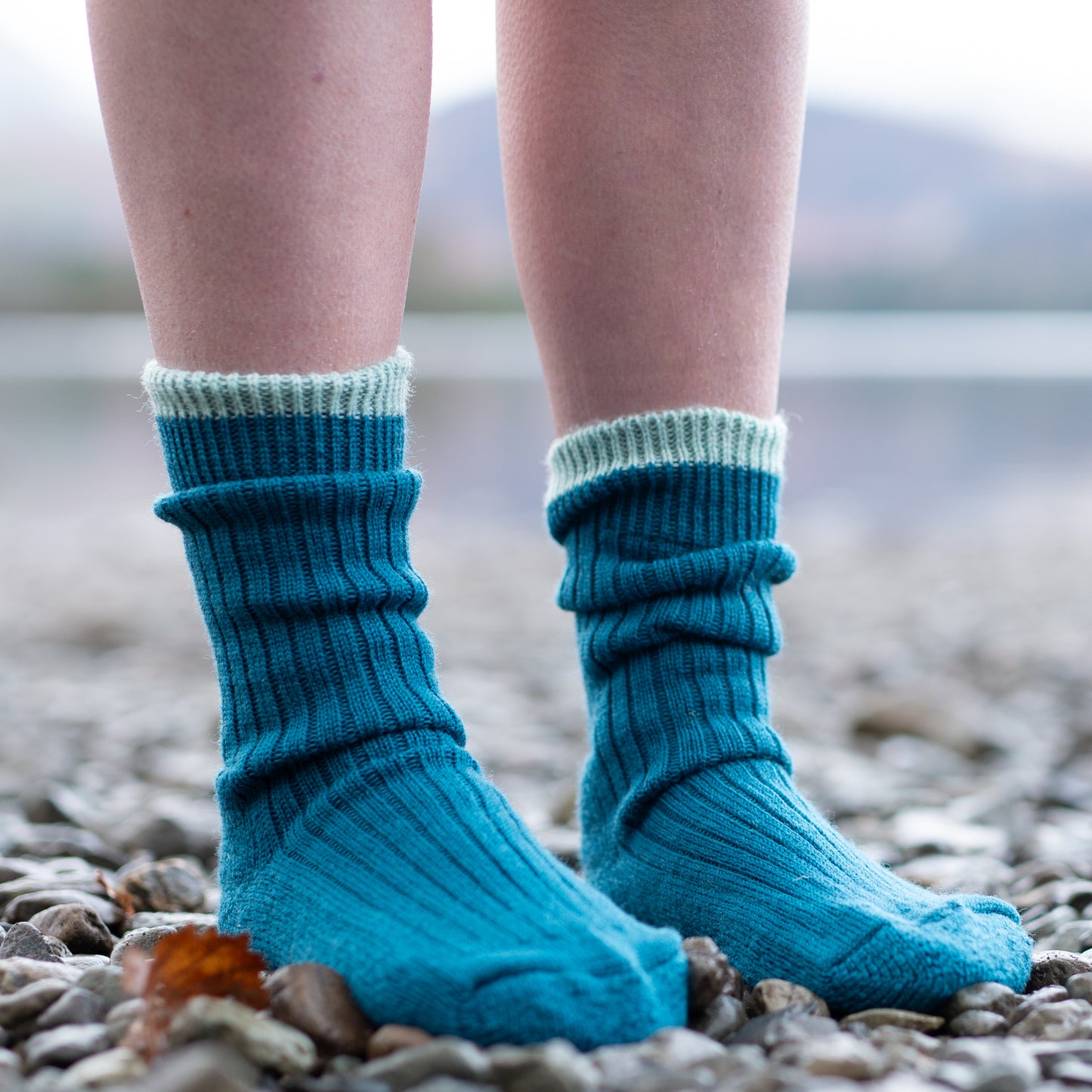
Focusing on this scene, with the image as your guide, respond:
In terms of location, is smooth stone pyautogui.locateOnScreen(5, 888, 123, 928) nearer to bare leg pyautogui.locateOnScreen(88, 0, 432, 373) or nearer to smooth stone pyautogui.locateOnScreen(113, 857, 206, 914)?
smooth stone pyautogui.locateOnScreen(113, 857, 206, 914)

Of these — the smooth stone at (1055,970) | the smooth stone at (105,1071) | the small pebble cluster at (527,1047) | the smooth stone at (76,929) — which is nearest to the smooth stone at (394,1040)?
the small pebble cluster at (527,1047)

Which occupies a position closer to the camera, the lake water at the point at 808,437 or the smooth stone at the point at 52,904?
the smooth stone at the point at 52,904

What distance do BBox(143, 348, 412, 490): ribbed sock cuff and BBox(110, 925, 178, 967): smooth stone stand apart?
0.32 metres

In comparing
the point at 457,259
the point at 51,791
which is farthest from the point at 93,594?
the point at 457,259

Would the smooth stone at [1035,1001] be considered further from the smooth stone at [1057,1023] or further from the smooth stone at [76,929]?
the smooth stone at [76,929]

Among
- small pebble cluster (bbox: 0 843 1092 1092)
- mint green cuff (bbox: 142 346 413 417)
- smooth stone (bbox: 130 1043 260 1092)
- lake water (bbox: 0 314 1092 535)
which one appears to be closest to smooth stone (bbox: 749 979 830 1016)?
small pebble cluster (bbox: 0 843 1092 1092)

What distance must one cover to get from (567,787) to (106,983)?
80 centimetres

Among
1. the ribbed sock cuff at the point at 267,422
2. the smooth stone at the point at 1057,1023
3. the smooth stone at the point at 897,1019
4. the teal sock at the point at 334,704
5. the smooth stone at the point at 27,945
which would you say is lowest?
the smooth stone at the point at 27,945

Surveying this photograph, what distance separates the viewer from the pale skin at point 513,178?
81 centimetres

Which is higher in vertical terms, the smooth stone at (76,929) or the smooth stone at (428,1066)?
the smooth stone at (428,1066)

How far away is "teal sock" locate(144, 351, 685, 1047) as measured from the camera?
0.81 m

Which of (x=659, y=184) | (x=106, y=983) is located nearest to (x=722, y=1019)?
(x=106, y=983)

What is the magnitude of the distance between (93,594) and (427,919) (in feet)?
9.68

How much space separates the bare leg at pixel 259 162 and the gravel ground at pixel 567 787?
1.33 ft
